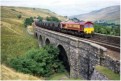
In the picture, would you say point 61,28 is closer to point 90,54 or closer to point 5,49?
point 5,49

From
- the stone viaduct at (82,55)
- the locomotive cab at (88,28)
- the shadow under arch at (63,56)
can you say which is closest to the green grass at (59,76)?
the shadow under arch at (63,56)

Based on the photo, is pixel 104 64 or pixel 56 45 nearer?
pixel 104 64

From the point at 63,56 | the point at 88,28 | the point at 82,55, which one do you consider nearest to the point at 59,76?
the point at 63,56

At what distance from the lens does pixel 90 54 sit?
2531cm

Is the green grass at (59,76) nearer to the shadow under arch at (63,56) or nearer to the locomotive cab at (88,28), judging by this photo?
the shadow under arch at (63,56)

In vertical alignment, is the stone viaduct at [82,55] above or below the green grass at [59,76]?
above

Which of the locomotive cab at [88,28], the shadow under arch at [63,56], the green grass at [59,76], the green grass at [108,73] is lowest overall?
the green grass at [59,76]

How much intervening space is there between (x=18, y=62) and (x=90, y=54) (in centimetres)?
1303

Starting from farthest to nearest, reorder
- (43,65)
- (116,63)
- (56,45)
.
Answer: (56,45) → (43,65) → (116,63)

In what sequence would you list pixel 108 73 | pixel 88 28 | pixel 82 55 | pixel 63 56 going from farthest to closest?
pixel 63 56 < pixel 88 28 < pixel 82 55 < pixel 108 73

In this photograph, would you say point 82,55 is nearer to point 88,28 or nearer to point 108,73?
point 108,73

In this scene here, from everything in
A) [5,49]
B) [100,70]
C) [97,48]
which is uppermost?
[97,48]

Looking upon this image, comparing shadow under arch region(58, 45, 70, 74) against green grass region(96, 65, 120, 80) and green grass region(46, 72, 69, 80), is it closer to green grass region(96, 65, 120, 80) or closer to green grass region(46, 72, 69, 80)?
green grass region(46, 72, 69, 80)

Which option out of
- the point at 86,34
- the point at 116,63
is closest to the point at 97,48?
the point at 116,63
